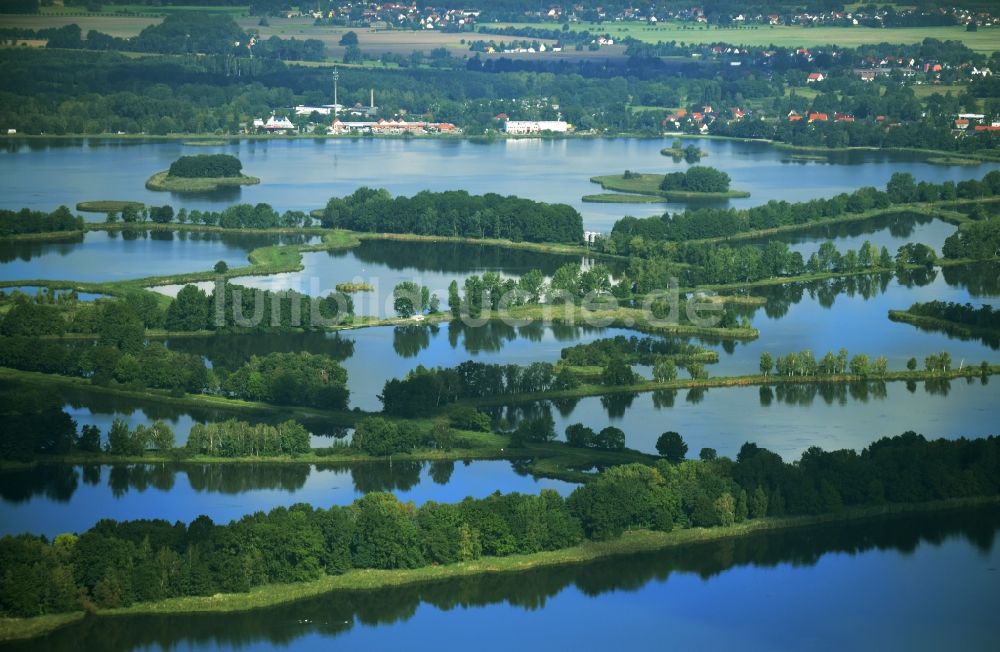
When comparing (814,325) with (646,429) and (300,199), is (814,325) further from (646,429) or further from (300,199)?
(300,199)

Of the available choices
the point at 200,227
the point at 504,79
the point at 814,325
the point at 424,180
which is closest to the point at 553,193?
the point at 424,180

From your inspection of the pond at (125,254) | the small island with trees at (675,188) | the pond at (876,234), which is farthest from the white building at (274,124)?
the pond at (876,234)

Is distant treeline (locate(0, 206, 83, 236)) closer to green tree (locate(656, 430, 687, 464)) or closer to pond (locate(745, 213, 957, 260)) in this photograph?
pond (locate(745, 213, 957, 260))

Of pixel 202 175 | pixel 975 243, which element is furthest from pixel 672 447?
pixel 202 175

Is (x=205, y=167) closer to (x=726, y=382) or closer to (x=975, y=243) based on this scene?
(x=975, y=243)

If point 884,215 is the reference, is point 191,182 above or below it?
below

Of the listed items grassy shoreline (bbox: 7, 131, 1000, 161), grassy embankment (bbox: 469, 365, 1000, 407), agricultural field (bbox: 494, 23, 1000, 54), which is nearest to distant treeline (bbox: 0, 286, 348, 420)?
grassy embankment (bbox: 469, 365, 1000, 407)

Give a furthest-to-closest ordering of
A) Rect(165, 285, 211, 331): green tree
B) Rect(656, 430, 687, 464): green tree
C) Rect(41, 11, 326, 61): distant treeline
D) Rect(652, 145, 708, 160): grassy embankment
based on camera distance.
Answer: Rect(41, 11, 326, 61): distant treeline
Rect(652, 145, 708, 160): grassy embankment
Rect(165, 285, 211, 331): green tree
Rect(656, 430, 687, 464): green tree
